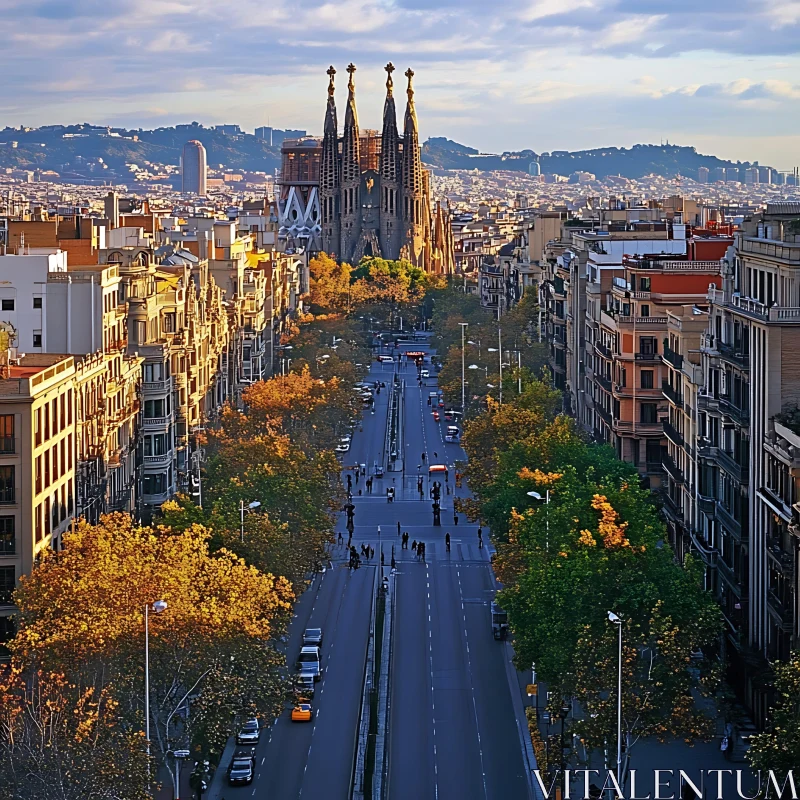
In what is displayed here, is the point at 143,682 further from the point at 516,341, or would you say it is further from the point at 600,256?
the point at 516,341

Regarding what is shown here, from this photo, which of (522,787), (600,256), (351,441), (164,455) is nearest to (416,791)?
(522,787)

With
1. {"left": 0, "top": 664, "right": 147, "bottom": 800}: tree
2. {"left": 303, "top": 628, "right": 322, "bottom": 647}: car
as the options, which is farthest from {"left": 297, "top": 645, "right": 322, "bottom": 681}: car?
{"left": 0, "top": 664, "right": 147, "bottom": 800}: tree

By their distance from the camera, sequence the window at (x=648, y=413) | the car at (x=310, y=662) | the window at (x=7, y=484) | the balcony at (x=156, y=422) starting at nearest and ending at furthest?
the window at (x=7, y=484), the car at (x=310, y=662), the balcony at (x=156, y=422), the window at (x=648, y=413)

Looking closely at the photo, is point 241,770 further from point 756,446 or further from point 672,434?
point 672,434

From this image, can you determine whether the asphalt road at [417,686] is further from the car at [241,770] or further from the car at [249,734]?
the car at [249,734]

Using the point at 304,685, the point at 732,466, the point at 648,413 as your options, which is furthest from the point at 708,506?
the point at 648,413

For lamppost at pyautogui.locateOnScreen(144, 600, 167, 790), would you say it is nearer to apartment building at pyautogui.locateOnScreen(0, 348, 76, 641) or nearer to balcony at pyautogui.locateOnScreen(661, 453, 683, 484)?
apartment building at pyautogui.locateOnScreen(0, 348, 76, 641)

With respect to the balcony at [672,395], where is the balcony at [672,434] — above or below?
below

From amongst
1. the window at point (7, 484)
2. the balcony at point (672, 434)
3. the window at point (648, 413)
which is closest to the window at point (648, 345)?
the window at point (648, 413)
